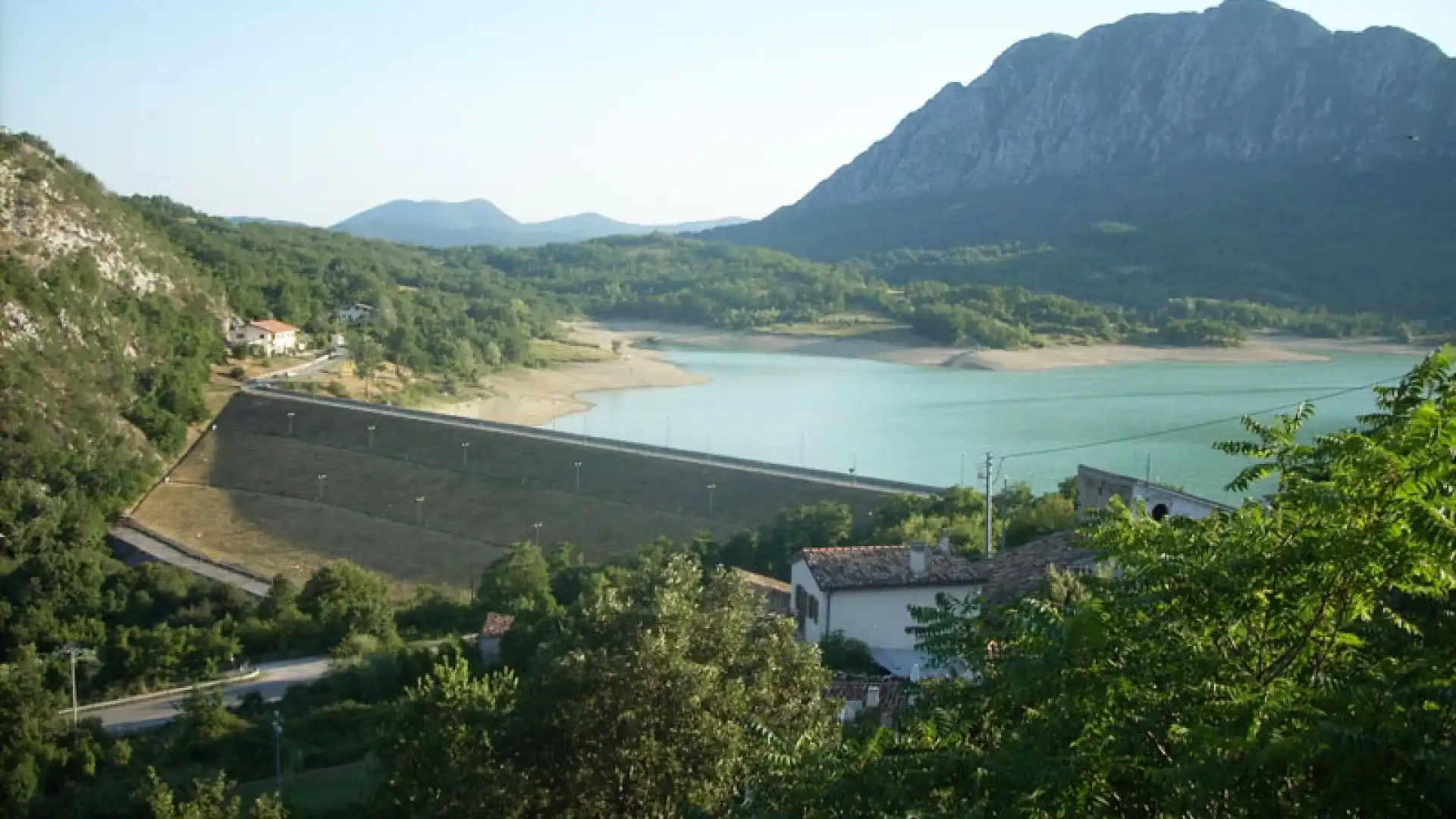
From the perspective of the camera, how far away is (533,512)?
91.9 ft

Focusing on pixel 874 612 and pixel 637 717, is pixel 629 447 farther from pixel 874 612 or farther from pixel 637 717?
pixel 637 717

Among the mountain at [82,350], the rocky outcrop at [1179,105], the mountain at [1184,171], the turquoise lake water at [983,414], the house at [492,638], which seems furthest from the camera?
the rocky outcrop at [1179,105]

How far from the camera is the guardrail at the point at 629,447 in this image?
25672 mm

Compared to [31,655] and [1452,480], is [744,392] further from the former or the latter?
[1452,480]

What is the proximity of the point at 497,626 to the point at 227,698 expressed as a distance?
3615 mm

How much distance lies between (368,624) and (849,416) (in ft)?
79.5

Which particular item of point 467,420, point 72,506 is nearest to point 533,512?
point 467,420

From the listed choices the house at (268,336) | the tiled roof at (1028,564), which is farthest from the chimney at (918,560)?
the house at (268,336)

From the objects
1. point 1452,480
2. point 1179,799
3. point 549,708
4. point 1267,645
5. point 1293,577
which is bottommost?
point 549,708

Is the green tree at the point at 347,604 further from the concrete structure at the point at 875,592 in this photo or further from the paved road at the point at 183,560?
the concrete structure at the point at 875,592

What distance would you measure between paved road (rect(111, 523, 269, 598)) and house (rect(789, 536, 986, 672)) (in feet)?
43.6

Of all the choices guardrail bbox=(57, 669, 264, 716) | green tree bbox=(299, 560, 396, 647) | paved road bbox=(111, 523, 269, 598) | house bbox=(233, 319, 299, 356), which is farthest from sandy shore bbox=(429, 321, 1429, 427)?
guardrail bbox=(57, 669, 264, 716)

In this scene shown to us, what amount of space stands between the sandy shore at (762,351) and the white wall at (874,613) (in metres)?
30.6

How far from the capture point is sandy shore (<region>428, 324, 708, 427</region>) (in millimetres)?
43500
